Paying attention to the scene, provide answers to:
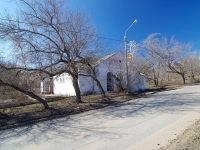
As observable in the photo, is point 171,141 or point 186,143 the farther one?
point 171,141

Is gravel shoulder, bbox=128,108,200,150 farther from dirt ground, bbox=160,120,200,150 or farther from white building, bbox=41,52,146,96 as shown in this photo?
white building, bbox=41,52,146,96

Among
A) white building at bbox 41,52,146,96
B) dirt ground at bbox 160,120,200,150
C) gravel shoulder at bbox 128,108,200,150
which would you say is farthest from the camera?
white building at bbox 41,52,146,96

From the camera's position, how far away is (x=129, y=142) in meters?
3.79

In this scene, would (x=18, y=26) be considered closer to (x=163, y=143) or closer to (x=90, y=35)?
(x=90, y=35)

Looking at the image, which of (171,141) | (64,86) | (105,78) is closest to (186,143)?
(171,141)

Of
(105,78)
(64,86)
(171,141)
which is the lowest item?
(171,141)

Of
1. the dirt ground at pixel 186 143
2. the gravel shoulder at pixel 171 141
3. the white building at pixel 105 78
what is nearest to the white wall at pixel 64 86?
the white building at pixel 105 78

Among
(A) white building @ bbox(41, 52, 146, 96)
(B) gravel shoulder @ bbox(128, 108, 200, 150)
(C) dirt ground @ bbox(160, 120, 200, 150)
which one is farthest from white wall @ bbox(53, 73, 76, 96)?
(C) dirt ground @ bbox(160, 120, 200, 150)

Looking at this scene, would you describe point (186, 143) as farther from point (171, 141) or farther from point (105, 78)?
point (105, 78)

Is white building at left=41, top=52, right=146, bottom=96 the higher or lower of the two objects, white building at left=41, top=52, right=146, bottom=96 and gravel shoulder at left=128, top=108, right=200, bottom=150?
the higher

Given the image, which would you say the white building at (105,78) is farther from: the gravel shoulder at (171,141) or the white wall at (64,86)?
the gravel shoulder at (171,141)

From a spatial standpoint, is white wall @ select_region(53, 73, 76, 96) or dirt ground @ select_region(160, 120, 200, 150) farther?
white wall @ select_region(53, 73, 76, 96)

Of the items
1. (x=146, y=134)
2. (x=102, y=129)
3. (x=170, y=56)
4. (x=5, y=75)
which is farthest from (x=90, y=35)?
(x=170, y=56)

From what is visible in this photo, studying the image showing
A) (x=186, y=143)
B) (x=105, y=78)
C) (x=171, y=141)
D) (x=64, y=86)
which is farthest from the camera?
(x=64, y=86)
